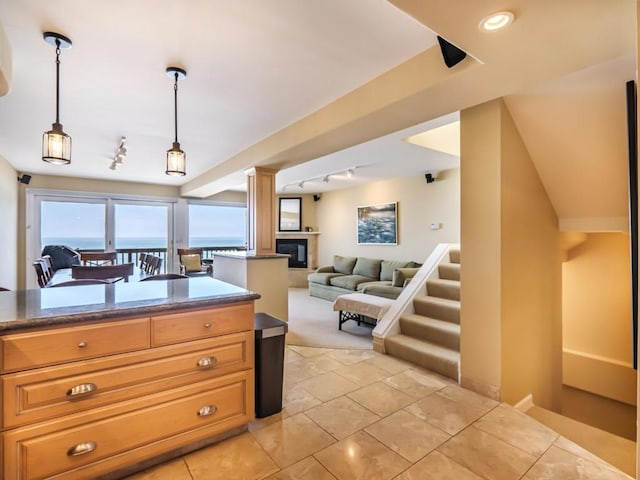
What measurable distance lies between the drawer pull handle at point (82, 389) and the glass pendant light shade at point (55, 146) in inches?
58.9

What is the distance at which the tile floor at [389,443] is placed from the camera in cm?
172

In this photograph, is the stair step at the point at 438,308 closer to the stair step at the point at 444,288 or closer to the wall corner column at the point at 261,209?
the stair step at the point at 444,288

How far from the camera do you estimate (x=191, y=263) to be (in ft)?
19.5

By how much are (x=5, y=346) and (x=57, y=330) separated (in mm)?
176

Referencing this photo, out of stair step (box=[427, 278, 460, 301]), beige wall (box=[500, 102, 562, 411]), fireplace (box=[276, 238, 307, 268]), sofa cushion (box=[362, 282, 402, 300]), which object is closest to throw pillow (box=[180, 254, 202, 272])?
fireplace (box=[276, 238, 307, 268])

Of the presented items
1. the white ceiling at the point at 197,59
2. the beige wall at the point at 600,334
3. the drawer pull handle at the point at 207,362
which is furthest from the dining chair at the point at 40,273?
the beige wall at the point at 600,334

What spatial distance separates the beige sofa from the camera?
5473mm

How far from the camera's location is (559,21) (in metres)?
1.46

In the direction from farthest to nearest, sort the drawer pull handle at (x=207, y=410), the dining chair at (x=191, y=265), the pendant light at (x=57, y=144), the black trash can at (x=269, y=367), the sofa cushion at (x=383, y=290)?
the dining chair at (x=191, y=265), the sofa cushion at (x=383, y=290), the black trash can at (x=269, y=367), the pendant light at (x=57, y=144), the drawer pull handle at (x=207, y=410)

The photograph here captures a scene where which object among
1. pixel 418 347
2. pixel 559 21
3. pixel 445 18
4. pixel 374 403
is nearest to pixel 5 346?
pixel 374 403

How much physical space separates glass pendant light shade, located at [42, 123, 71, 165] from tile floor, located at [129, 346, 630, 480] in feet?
6.58

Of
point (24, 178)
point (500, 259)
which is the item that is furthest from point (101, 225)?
point (500, 259)

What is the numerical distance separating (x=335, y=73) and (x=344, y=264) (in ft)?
16.9

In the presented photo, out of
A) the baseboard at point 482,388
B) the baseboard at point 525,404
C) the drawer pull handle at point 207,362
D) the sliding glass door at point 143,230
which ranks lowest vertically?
the baseboard at point 525,404
